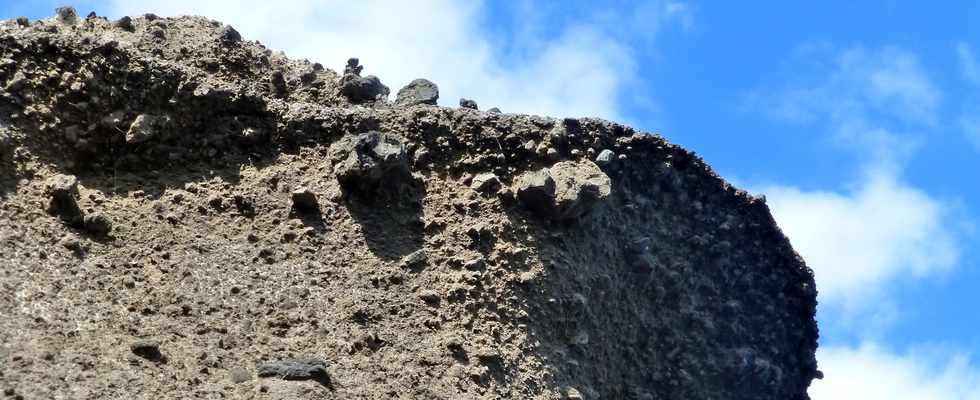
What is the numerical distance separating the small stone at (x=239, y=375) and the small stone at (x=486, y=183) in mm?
2702

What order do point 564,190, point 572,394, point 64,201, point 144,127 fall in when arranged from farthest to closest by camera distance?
point 564,190, point 144,127, point 572,394, point 64,201

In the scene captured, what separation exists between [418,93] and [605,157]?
5.42 feet

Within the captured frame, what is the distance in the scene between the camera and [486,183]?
1094 cm

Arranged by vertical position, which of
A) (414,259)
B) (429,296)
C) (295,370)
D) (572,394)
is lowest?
(295,370)

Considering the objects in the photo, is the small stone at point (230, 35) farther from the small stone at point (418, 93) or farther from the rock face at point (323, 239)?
the small stone at point (418, 93)

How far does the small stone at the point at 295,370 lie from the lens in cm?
901

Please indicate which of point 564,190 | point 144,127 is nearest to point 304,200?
point 144,127

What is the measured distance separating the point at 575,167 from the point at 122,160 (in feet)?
11.4

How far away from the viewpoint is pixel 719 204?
1254 centimetres

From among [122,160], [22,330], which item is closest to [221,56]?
[122,160]

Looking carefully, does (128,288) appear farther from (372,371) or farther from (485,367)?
(485,367)

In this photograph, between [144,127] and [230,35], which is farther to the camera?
[230,35]

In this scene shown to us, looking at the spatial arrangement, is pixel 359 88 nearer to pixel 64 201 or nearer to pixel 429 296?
pixel 429 296

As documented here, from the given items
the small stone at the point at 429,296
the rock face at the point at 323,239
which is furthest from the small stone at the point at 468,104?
the small stone at the point at 429,296
